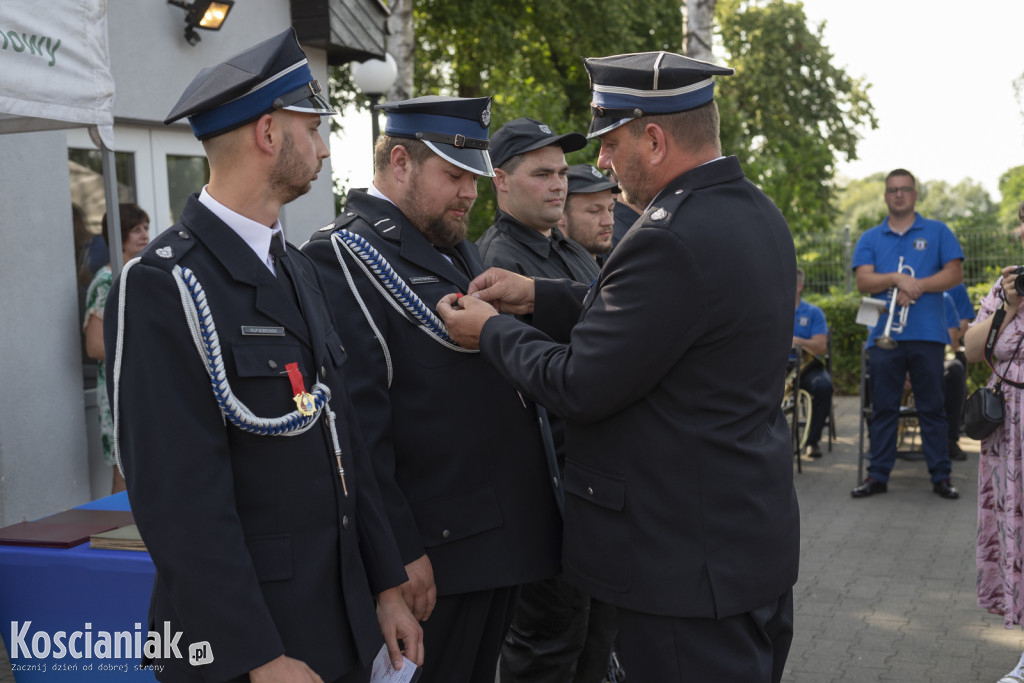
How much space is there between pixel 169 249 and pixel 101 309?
4.45 meters

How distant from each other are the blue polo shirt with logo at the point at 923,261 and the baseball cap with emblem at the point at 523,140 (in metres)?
4.39

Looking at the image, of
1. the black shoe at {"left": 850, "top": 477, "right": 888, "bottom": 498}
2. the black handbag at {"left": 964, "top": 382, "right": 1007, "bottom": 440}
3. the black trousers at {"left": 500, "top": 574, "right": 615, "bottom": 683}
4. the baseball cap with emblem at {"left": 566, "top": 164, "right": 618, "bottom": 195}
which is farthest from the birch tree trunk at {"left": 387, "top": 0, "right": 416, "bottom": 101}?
the black trousers at {"left": 500, "top": 574, "right": 615, "bottom": 683}

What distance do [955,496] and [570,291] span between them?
5.86 m

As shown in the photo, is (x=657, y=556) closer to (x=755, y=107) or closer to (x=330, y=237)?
(x=330, y=237)

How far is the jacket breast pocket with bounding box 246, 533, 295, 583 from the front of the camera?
192cm

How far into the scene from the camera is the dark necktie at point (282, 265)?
2098 millimetres

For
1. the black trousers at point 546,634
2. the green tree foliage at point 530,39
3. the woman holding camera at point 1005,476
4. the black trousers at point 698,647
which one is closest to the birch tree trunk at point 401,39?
the green tree foliage at point 530,39

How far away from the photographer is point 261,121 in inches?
78.7

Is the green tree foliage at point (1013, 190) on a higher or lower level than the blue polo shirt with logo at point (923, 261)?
higher

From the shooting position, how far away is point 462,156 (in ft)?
9.07

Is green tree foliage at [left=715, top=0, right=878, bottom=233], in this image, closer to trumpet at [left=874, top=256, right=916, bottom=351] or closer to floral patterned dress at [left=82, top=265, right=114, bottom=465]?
trumpet at [left=874, top=256, right=916, bottom=351]

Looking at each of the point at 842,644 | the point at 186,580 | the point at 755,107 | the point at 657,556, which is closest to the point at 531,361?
the point at 657,556

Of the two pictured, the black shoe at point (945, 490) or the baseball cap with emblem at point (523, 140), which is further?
the black shoe at point (945, 490)

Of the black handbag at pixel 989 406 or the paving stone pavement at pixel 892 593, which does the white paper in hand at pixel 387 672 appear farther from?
the black handbag at pixel 989 406
